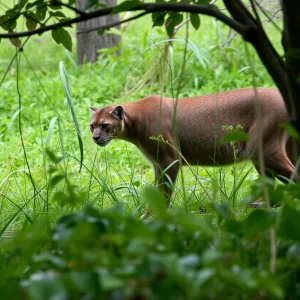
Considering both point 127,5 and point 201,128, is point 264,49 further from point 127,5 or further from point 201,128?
Result: point 201,128

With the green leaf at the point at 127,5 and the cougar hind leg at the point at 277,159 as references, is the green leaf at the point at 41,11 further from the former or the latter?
the cougar hind leg at the point at 277,159

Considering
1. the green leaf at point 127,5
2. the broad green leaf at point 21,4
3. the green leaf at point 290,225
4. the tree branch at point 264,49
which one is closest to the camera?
the green leaf at point 290,225

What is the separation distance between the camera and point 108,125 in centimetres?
609

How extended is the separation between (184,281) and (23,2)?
1.80 metres

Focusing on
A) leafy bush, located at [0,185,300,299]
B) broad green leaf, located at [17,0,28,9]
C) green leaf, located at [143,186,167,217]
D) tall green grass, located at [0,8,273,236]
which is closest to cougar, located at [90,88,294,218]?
tall green grass, located at [0,8,273,236]

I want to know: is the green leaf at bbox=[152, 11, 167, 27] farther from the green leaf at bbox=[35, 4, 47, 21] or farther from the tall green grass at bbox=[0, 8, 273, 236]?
the tall green grass at bbox=[0, 8, 273, 236]

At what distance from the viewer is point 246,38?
109 inches

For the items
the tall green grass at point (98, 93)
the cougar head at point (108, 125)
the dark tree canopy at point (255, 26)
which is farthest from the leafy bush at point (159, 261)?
the cougar head at point (108, 125)

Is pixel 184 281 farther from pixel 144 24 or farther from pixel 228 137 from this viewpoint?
pixel 144 24

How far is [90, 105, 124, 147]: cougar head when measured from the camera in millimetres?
6059

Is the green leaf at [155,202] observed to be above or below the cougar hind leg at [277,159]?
above

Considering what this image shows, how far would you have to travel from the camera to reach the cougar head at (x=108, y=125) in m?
6.06

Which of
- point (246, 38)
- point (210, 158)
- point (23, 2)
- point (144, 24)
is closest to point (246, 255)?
point (246, 38)

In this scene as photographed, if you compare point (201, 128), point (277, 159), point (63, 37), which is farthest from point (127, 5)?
point (201, 128)
